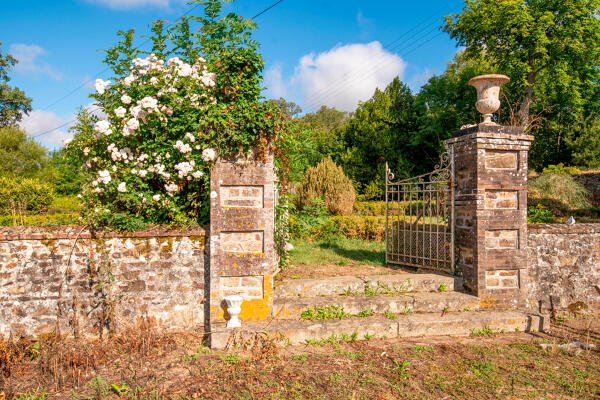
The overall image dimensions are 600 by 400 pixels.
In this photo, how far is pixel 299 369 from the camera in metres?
4.23

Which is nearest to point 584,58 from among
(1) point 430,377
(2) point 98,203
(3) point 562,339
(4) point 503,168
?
(4) point 503,168

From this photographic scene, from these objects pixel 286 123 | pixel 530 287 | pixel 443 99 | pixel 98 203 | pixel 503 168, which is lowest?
pixel 530 287

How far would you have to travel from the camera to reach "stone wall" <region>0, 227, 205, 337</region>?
4996 millimetres

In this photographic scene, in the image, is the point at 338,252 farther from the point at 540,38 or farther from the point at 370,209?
the point at 540,38

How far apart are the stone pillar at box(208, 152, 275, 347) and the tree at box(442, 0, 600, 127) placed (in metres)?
20.5

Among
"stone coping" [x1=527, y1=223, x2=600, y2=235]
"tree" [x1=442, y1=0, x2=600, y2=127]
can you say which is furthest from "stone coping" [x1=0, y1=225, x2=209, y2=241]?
"tree" [x1=442, y1=0, x2=600, y2=127]

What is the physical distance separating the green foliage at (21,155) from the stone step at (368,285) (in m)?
23.5

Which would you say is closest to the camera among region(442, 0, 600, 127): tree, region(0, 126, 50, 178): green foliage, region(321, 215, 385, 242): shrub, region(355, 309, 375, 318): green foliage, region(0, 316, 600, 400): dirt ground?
region(0, 316, 600, 400): dirt ground

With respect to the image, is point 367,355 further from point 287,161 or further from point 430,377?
point 287,161

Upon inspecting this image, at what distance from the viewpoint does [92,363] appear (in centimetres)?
442

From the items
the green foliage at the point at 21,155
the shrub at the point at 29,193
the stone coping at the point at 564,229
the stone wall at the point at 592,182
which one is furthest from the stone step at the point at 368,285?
the green foliage at the point at 21,155

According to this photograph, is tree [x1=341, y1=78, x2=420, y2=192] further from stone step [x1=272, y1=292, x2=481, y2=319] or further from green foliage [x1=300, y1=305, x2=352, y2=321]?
green foliage [x1=300, y1=305, x2=352, y2=321]

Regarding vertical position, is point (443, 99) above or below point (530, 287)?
above

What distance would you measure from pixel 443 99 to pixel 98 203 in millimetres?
24638
